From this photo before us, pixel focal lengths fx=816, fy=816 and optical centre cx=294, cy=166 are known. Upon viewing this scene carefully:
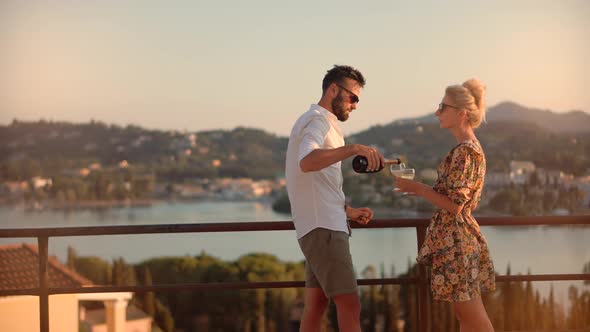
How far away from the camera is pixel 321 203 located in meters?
2.79

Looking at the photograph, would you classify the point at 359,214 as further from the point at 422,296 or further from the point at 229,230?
the point at 422,296

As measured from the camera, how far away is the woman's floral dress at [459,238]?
113 inches

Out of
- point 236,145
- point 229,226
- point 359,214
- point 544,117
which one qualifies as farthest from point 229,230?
point 544,117

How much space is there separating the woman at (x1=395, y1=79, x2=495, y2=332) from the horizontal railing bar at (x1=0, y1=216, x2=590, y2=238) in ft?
1.29

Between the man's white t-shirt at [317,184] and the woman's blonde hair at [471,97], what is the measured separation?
46 cm

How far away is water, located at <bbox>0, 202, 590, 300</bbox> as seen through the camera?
71125mm

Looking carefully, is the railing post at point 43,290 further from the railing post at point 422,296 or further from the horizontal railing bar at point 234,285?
the railing post at point 422,296

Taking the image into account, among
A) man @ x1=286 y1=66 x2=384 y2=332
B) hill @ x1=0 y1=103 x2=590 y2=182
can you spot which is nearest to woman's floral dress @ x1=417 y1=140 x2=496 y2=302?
man @ x1=286 y1=66 x2=384 y2=332

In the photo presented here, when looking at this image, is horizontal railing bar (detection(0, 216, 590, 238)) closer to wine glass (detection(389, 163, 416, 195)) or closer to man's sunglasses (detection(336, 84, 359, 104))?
wine glass (detection(389, 163, 416, 195))

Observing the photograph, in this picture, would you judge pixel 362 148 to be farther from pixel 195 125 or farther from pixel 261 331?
pixel 195 125

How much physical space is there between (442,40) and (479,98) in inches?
3064

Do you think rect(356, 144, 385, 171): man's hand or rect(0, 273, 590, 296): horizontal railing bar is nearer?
rect(356, 144, 385, 171): man's hand

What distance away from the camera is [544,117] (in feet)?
257

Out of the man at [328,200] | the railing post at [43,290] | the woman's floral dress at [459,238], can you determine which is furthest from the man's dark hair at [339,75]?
the railing post at [43,290]
